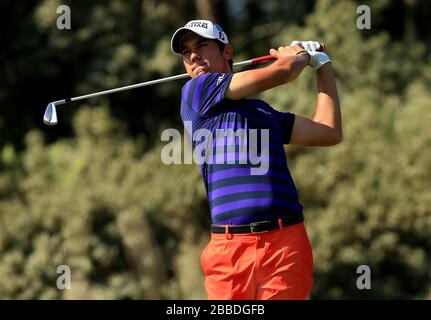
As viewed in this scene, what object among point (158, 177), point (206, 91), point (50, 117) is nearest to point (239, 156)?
point (206, 91)

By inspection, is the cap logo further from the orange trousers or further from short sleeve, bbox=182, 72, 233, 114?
the orange trousers

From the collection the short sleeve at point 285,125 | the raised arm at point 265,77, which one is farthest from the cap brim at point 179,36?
the short sleeve at point 285,125

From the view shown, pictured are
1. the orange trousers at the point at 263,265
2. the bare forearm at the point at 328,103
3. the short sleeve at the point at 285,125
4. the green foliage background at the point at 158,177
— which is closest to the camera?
the orange trousers at the point at 263,265

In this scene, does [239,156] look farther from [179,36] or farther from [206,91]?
[179,36]

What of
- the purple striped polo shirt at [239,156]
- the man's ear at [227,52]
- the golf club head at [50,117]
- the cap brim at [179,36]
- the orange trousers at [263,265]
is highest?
the cap brim at [179,36]

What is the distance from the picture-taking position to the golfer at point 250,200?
3.22 metres

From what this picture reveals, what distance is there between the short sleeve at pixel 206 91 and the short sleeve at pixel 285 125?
0.27 m

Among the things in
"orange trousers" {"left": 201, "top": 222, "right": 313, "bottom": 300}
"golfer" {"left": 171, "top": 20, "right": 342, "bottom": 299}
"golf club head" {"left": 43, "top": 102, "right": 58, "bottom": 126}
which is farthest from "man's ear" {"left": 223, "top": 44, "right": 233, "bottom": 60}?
"golf club head" {"left": 43, "top": 102, "right": 58, "bottom": 126}

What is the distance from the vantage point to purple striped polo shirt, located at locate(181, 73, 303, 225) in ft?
10.6

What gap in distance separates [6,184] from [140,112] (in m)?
3.62

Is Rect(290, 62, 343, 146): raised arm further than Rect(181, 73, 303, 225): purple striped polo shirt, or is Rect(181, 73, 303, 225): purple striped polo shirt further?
Rect(290, 62, 343, 146): raised arm

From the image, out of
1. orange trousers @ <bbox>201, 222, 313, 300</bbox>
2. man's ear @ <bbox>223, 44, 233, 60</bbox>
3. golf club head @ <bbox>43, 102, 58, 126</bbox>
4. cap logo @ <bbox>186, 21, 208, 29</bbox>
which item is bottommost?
orange trousers @ <bbox>201, 222, 313, 300</bbox>

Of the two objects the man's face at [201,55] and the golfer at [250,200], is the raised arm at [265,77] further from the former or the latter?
the man's face at [201,55]
